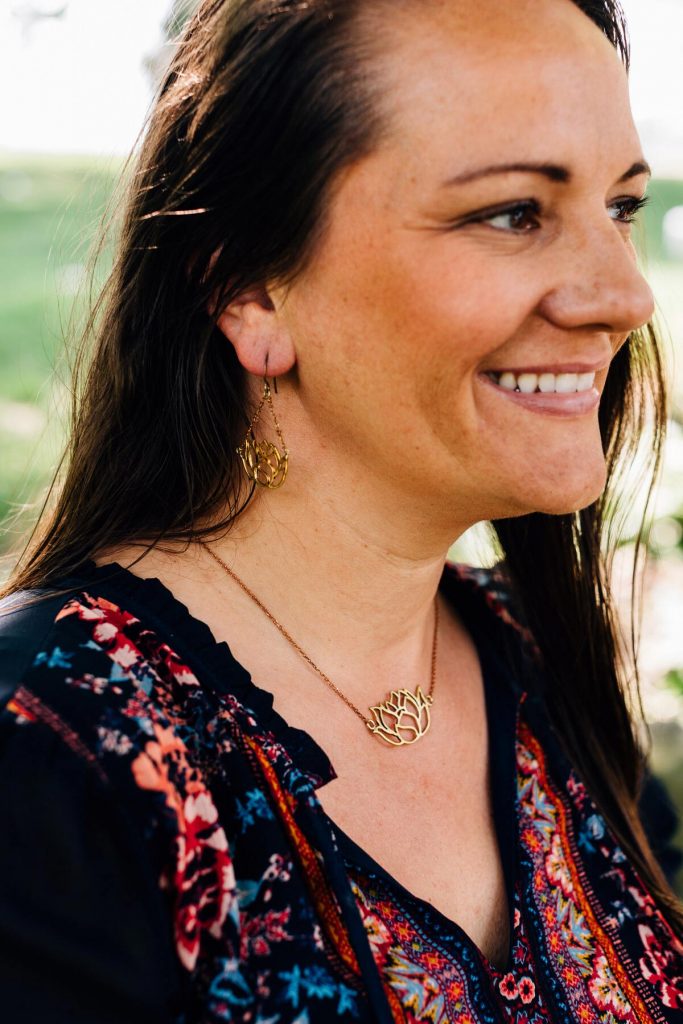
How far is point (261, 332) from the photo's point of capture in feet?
5.71

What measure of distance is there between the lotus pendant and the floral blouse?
0.19m

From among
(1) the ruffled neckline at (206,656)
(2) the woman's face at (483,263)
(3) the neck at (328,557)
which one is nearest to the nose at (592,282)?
(2) the woman's face at (483,263)

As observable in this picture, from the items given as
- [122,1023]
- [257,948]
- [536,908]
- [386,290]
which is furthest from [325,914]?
[386,290]

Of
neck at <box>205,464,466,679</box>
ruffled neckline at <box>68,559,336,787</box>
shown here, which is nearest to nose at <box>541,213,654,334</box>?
neck at <box>205,464,466,679</box>

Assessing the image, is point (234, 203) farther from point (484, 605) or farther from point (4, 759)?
point (484, 605)

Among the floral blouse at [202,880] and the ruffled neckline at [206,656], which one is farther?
the ruffled neckline at [206,656]

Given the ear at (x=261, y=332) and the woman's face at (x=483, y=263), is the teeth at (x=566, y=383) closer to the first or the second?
the woman's face at (x=483, y=263)

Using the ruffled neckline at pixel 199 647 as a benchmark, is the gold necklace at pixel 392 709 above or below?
below

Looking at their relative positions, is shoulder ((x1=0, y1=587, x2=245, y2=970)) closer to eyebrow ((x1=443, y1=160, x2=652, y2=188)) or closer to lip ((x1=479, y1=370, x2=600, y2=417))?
lip ((x1=479, y1=370, x2=600, y2=417))

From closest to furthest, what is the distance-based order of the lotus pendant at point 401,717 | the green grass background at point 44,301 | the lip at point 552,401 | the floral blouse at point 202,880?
the floral blouse at point 202,880 < the lip at point 552,401 < the lotus pendant at point 401,717 < the green grass background at point 44,301

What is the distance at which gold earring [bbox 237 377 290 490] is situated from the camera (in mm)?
1807

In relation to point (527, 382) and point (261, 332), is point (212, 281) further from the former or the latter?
point (527, 382)

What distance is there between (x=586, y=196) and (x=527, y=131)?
139mm

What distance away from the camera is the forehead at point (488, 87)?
5.00 feet
